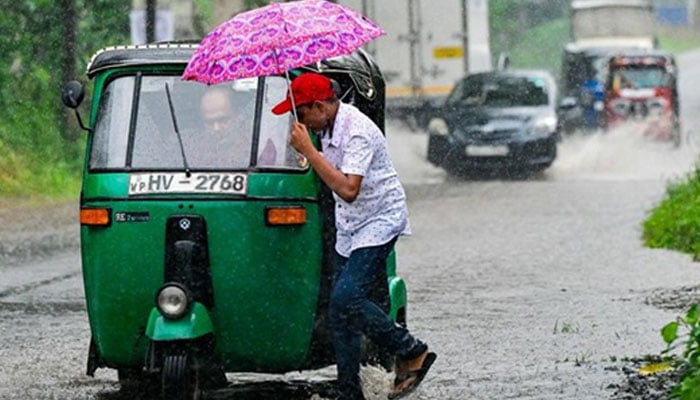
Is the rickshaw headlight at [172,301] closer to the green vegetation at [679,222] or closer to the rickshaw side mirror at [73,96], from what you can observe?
the rickshaw side mirror at [73,96]

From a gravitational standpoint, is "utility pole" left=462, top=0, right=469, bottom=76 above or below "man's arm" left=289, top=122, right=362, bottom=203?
below

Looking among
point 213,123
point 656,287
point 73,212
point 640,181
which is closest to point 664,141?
point 640,181

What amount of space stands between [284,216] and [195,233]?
41 cm

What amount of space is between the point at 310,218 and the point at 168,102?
0.94 meters

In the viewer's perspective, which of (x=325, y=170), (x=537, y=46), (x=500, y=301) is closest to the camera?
(x=325, y=170)

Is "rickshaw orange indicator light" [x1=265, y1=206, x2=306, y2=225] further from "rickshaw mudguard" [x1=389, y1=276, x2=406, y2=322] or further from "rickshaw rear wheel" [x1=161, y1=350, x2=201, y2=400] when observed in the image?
"rickshaw mudguard" [x1=389, y1=276, x2=406, y2=322]

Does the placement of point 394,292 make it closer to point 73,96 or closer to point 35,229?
point 73,96

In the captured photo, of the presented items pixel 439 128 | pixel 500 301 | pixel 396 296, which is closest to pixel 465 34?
pixel 439 128

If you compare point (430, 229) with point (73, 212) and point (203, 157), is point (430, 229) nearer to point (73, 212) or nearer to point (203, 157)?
point (73, 212)

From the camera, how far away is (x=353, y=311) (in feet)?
29.6

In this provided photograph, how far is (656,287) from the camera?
15.1 metres

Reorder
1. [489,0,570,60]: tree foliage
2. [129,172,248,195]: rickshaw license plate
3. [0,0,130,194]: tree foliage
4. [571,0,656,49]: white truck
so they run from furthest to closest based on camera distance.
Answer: [489,0,570,60]: tree foliage, [571,0,656,49]: white truck, [0,0,130,194]: tree foliage, [129,172,248,195]: rickshaw license plate

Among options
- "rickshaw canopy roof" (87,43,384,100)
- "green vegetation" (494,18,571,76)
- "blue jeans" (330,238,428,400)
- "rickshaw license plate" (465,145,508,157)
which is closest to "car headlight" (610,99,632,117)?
"rickshaw license plate" (465,145,508,157)

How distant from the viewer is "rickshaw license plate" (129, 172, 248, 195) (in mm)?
9320
